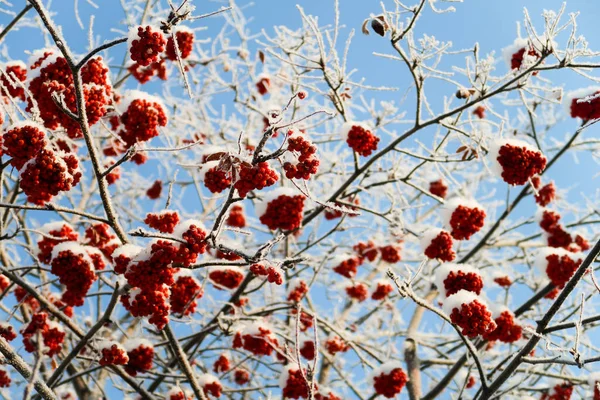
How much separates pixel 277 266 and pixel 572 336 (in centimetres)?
539

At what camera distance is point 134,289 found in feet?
11.0

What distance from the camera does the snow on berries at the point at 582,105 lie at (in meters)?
4.18

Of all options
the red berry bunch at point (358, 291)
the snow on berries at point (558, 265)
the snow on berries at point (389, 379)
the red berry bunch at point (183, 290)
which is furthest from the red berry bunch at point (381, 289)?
the red berry bunch at point (183, 290)

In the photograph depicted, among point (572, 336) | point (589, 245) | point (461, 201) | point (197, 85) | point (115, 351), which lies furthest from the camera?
point (197, 85)

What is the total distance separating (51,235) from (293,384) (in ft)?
7.19

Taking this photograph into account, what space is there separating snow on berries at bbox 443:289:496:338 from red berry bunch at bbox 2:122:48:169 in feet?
8.08

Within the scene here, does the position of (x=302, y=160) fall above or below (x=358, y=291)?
below

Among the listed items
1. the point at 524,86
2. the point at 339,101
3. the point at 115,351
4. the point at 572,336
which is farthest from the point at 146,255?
the point at 572,336

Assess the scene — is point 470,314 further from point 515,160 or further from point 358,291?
point 358,291

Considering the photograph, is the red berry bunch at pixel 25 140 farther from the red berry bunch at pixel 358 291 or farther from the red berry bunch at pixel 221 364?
the red berry bunch at pixel 358 291

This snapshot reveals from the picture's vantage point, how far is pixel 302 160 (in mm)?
2449

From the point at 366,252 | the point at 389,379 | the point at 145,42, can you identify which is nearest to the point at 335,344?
the point at 366,252

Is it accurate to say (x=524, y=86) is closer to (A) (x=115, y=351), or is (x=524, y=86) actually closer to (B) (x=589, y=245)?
(B) (x=589, y=245)

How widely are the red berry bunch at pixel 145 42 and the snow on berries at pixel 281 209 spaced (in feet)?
5.02
